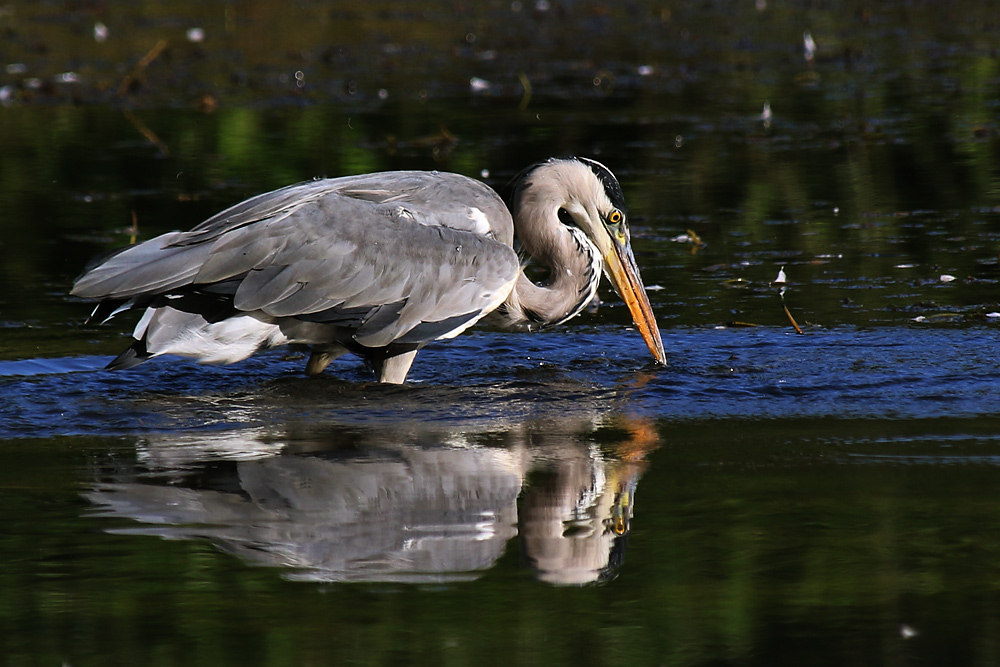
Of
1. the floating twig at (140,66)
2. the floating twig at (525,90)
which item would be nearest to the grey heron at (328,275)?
the floating twig at (525,90)

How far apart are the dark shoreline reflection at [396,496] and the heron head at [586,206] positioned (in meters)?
1.61

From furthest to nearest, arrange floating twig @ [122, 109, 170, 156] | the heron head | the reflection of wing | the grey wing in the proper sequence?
1. floating twig @ [122, 109, 170, 156]
2. the heron head
3. the grey wing
4. the reflection of wing

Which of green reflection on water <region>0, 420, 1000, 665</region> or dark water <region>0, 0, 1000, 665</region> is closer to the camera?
green reflection on water <region>0, 420, 1000, 665</region>

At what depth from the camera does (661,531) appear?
461 centimetres

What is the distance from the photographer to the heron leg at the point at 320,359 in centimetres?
722

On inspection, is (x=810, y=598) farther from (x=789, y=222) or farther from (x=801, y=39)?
(x=801, y=39)

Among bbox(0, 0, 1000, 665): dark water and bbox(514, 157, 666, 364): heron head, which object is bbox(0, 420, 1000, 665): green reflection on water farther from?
bbox(514, 157, 666, 364): heron head

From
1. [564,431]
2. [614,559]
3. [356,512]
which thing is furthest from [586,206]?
[614,559]

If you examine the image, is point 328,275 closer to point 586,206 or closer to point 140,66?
point 586,206

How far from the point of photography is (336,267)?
6766 mm

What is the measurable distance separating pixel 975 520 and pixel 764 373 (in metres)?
2.13

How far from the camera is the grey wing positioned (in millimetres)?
6629

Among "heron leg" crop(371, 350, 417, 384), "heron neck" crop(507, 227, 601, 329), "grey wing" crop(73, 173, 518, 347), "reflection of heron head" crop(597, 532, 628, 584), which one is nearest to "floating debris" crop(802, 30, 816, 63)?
"heron neck" crop(507, 227, 601, 329)

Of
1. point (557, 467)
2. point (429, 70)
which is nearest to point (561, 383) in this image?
point (557, 467)
